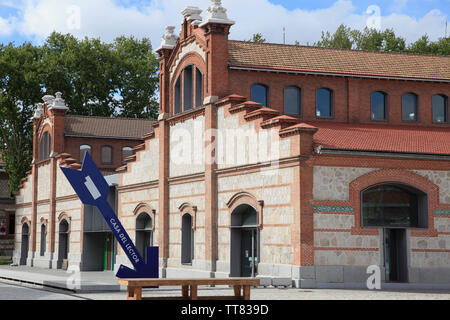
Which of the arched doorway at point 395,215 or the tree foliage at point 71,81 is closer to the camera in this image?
the arched doorway at point 395,215

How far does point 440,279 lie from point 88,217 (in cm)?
2458

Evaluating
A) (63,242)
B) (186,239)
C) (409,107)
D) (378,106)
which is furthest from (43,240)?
(409,107)

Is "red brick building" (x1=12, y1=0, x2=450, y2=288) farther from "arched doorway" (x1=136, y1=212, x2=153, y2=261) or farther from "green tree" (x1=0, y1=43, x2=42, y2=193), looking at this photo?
"green tree" (x1=0, y1=43, x2=42, y2=193)

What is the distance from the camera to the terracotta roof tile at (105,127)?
177ft

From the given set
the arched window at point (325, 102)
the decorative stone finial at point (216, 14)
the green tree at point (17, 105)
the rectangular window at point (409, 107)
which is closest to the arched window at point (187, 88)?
the decorative stone finial at point (216, 14)

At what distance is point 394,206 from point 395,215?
Answer: 0.34 meters

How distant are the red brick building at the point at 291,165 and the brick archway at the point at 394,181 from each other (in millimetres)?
44

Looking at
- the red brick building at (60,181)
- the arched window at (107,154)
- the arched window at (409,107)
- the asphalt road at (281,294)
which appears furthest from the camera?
the arched window at (107,154)

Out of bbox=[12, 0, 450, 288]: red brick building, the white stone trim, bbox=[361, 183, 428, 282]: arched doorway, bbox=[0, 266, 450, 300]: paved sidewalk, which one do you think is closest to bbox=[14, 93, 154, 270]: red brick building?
bbox=[12, 0, 450, 288]: red brick building

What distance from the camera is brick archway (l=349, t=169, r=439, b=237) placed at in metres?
27.6

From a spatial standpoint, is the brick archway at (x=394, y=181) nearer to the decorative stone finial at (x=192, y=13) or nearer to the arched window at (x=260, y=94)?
the arched window at (x=260, y=94)

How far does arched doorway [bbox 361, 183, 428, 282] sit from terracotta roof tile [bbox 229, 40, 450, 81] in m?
8.73

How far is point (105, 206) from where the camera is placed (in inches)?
989
